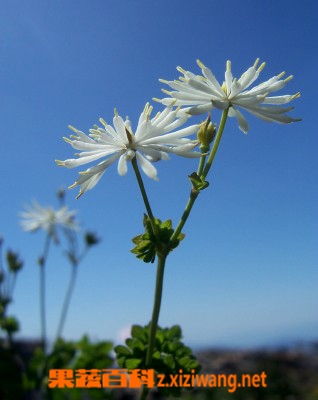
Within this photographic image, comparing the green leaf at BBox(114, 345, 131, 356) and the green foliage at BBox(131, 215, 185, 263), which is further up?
the green foliage at BBox(131, 215, 185, 263)

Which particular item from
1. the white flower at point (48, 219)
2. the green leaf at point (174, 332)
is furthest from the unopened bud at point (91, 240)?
the green leaf at point (174, 332)

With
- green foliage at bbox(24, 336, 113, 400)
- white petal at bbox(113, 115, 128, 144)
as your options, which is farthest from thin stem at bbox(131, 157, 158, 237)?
green foliage at bbox(24, 336, 113, 400)

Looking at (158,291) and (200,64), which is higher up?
(200,64)

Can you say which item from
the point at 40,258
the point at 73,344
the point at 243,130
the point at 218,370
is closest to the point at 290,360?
the point at 218,370

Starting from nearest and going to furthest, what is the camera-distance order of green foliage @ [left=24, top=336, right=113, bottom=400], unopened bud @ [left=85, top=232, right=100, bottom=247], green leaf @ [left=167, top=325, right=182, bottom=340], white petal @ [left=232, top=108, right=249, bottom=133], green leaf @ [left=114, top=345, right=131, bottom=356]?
white petal @ [left=232, top=108, right=249, bottom=133]
green leaf @ [left=114, top=345, right=131, bottom=356]
green leaf @ [left=167, top=325, right=182, bottom=340]
green foliage @ [left=24, top=336, right=113, bottom=400]
unopened bud @ [left=85, top=232, right=100, bottom=247]

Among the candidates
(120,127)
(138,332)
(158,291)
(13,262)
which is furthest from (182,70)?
(13,262)

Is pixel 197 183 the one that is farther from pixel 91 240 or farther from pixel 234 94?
pixel 91 240

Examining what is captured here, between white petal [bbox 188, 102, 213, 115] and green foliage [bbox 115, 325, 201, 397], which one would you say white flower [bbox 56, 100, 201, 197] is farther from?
green foliage [bbox 115, 325, 201, 397]
